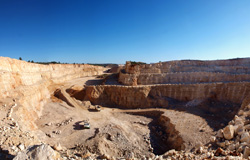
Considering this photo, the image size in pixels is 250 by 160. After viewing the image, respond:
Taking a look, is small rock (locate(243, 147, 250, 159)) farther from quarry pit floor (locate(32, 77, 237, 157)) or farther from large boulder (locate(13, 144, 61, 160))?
quarry pit floor (locate(32, 77, 237, 157))

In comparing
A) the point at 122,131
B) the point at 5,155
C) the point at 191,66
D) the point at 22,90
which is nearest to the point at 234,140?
the point at 5,155

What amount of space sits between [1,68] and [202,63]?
38.9 metres

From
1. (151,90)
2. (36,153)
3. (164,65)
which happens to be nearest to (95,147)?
(36,153)

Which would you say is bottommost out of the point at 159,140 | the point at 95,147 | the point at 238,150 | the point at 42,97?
the point at 159,140

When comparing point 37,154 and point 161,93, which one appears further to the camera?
point 161,93

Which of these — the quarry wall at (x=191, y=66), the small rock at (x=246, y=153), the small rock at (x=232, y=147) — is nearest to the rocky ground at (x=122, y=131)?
the small rock at (x=232, y=147)

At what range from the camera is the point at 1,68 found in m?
17.0

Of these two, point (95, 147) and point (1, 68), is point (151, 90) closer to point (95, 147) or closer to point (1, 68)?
point (95, 147)

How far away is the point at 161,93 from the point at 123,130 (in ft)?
36.5

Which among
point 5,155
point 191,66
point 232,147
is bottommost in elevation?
point 5,155

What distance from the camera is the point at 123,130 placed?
14734mm

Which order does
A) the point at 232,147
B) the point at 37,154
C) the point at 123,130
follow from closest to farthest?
the point at 37,154 → the point at 232,147 → the point at 123,130

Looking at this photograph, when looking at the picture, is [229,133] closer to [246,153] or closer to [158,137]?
[246,153]

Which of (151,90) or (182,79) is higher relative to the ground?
(182,79)
